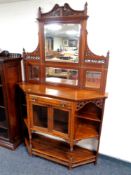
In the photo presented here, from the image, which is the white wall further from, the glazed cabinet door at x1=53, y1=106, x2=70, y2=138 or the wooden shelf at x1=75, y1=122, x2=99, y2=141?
the glazed cabinet door at x1=53, y1=106, x2=70, y2=138

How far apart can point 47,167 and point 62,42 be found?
5.45 feet

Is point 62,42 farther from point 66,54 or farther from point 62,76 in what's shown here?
point 62,76

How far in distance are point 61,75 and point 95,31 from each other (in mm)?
707

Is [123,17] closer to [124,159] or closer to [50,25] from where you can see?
[50,25]

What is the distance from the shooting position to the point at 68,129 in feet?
5.72

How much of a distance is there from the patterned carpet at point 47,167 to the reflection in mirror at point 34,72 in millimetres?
1155

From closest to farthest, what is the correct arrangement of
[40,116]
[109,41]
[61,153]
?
[109,41] < [40,116] < [61,153]

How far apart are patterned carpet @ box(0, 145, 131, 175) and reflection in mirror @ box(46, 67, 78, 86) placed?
45.1 inches

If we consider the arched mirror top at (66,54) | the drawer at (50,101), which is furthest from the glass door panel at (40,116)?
the arched mirror top at (66,54)

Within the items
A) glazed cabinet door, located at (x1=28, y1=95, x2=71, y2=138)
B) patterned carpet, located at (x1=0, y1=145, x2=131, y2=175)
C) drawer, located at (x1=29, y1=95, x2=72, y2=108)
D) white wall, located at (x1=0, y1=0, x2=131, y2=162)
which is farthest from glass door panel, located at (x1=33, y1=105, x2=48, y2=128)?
white wall, located at (x1=0, y1=0, x2=131, y2=162)

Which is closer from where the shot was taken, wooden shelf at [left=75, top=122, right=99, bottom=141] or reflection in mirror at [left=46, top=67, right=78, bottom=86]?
wooden shelf at [left=75, top=122, right=99, bottom=141]

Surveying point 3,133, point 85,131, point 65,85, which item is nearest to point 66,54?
point 65,85

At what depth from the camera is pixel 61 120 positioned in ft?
5.96

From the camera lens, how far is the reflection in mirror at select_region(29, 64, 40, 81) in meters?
2.11
